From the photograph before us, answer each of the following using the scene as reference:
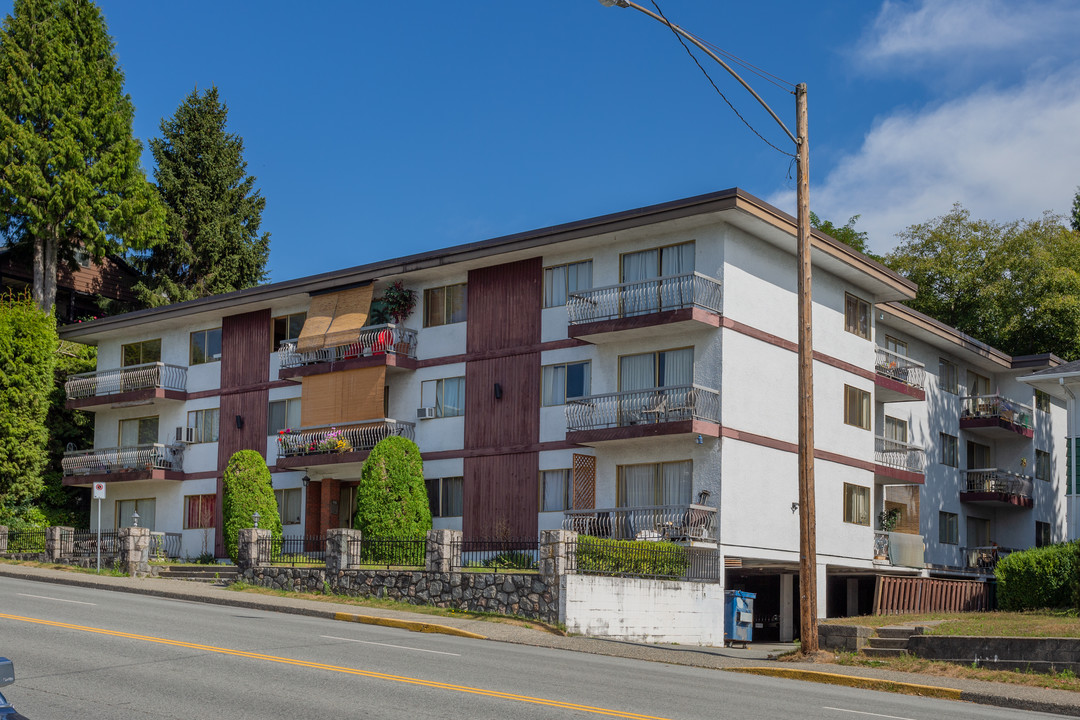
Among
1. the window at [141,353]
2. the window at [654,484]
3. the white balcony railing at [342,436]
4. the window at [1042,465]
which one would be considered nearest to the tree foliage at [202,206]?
the window at [141,353]

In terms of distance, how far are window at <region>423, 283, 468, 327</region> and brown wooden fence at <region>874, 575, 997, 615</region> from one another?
565 inches

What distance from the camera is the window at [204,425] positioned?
40938 mm

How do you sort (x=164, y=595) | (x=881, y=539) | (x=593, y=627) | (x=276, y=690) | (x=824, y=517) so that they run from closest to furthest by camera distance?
(x=276, y=690)
(x=593, y=627)
(x=164, y=595)
(x=824, y=517)
(x=881, y=539)

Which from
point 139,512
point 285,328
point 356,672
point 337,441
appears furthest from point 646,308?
point 139,512

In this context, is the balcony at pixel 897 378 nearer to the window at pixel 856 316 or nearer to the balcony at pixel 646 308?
the window at pixel 856 316

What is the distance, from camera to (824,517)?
33.0 m

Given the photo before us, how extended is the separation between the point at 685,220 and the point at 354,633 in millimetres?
14651

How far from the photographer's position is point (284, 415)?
38.6 meters

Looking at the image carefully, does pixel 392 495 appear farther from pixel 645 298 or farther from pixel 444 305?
pixel 645 298

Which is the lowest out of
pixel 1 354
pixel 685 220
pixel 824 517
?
pixel 824 517

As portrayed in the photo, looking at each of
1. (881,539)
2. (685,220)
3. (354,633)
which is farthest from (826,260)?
(354,633)

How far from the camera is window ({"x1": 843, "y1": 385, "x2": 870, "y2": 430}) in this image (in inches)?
1374

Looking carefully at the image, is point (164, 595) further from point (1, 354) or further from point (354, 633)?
point (1, 354)

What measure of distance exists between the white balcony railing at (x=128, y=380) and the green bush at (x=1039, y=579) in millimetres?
27907
